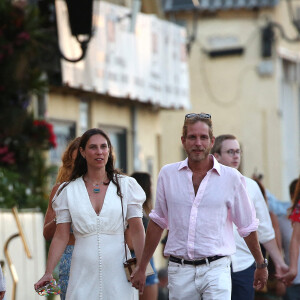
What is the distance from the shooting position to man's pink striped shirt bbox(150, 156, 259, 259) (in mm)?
8398

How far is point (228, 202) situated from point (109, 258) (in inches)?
37.7

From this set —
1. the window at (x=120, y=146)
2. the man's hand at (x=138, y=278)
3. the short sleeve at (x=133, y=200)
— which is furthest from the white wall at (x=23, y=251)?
the window at (x=120, y=146)

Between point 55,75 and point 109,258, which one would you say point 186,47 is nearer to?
point 55,75

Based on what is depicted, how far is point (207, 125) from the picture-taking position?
852 centimetres

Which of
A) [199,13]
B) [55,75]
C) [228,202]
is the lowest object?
[228,202]

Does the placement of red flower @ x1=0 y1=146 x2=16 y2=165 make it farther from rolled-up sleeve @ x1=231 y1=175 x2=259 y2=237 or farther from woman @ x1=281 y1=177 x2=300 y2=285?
rolled-up sleeve @ x1=231 y1=175 x2=259 y2=237

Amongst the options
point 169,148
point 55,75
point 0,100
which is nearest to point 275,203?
point 0,100

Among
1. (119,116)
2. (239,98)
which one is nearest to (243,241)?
(119,116)

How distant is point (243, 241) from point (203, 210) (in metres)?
2.30

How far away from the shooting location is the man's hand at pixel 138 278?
8.66 m

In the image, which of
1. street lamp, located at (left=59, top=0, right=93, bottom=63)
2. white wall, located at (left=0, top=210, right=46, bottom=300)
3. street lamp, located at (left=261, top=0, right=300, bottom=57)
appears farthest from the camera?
street lamp, located at (left=261, top=0, right=300, bottom=57)

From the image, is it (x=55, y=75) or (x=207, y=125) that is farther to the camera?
(x=55, y=75)

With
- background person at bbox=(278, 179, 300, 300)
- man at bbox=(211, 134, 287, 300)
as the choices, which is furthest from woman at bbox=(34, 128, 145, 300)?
background person at bbox=(278, 179, 300, 300)

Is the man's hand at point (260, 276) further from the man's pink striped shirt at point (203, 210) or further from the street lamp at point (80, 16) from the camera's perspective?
the street lamp at point (80, 16)
